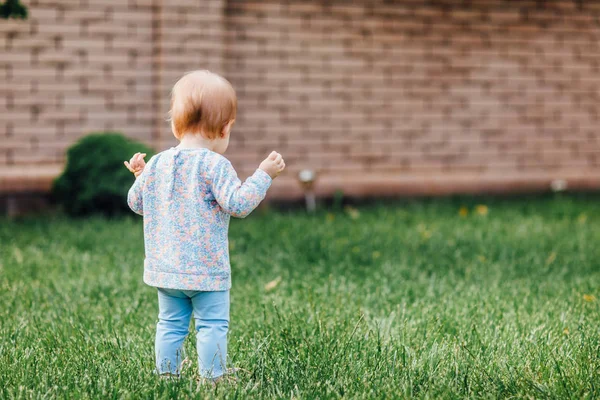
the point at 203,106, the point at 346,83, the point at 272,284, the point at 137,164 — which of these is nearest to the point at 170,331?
the point at 137,164

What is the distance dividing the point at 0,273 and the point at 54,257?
578 mm

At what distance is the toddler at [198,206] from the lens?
8.89ft

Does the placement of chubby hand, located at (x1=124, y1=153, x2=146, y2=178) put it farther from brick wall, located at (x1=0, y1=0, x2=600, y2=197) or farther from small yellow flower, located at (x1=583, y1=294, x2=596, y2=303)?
brick wall, located at (x1=0, y1=0, x2=600, y2=197)

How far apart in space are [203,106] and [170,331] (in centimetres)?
85

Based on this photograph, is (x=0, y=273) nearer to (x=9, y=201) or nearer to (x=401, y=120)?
(x=9, y=201)

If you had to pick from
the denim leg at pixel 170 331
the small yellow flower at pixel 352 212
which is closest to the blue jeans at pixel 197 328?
the denim leg at pixel 170 331

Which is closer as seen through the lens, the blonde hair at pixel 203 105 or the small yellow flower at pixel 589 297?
the blonde hair at pixel 203 105

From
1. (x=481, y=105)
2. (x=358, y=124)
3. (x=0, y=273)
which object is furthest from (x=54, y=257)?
(x=481, y=105)

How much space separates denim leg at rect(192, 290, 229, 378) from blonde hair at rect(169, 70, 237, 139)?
0.60 metres

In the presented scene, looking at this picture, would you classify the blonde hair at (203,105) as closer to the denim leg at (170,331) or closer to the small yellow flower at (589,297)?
the denim leg at (170,331)

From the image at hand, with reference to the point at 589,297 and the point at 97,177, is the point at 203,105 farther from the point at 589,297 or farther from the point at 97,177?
the point at 97,177

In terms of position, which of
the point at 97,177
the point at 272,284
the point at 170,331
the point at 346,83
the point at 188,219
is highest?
the point at 346,83

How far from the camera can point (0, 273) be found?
4.68 meters

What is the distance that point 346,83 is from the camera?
823 cm
